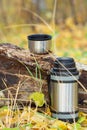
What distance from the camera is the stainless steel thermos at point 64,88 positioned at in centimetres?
359

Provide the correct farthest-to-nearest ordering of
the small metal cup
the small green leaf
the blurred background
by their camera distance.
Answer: the blurred background
the small metal cup
the small green leaf

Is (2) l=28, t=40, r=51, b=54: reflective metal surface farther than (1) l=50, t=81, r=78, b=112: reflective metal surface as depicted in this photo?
Yes

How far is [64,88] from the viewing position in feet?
11.8

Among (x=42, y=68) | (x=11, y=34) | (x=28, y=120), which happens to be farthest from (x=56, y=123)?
(x=11, y=34)

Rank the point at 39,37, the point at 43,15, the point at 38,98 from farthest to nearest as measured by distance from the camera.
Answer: the point at 43,15 < the point at 39,37 < the point at 38,98

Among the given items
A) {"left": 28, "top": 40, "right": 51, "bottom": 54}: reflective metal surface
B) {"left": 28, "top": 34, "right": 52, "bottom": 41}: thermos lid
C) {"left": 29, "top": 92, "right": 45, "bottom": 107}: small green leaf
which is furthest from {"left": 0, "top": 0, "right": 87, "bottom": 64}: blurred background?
{"left": 29, "top": 92, "right": 45, "bottom": 107}: small green leaf

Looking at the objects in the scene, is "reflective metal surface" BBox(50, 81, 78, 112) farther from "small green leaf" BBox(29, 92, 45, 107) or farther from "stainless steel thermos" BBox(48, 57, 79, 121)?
"small green leaf" BBox(29, 92, 45, 107)

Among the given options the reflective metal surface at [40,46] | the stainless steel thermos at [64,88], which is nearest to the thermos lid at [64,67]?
the stainless steel thermos at [64,88]

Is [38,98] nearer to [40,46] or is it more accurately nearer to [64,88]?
[64,88]

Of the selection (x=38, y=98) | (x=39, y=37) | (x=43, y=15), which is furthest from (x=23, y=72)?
(x=43, y=15)

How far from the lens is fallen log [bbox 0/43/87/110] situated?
148 inches

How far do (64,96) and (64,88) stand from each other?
57 millimetres

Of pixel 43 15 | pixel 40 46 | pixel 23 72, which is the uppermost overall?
pixel 43 15

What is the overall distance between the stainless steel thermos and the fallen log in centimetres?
16
